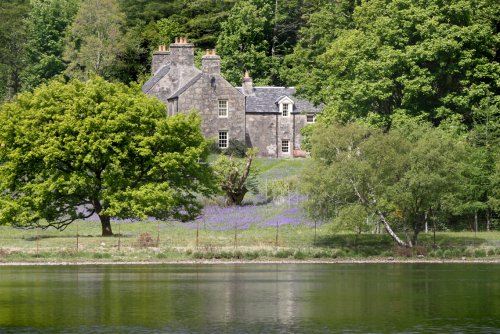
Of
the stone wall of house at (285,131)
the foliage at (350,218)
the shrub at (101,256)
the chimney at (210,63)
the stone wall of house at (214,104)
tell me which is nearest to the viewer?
the shrub at (101,256)

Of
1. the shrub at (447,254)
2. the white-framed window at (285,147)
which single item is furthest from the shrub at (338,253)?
the white-framed window at (285,147)

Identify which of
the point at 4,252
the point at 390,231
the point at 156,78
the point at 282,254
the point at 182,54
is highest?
the point at 182,54

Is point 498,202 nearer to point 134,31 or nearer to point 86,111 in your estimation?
Result: point 86,111

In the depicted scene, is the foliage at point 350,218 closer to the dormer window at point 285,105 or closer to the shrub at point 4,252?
the shrub at point 4,252

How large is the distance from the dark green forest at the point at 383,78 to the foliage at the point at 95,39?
338 mm

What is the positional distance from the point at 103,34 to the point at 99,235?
74.6 meters

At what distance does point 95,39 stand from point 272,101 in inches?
1332

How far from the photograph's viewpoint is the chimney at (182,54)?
126062 millimetres

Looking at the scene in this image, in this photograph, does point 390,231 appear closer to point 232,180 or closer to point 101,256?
point 101,256

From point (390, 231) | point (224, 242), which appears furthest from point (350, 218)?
point (224, 242)

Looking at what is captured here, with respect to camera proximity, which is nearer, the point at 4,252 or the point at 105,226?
the point at 4,252

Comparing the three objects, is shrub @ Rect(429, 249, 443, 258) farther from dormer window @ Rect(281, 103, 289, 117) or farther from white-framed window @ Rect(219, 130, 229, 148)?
dormer window @ Rect(281, 103, 289, 117)

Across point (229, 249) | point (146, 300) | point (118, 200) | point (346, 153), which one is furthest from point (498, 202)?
point (146, 300)

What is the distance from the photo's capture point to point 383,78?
97188 mm
